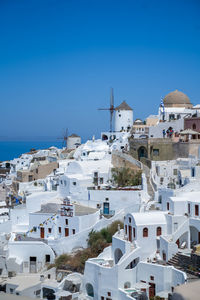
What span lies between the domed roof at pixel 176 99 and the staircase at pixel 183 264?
90.1 feet

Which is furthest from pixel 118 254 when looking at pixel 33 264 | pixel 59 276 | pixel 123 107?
pixel 123 107

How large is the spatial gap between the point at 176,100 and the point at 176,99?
0.16 metres

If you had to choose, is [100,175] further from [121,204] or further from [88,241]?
[88,241]

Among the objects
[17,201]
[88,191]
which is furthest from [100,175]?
[17,201]

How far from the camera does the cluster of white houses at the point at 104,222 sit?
17750 millimetres

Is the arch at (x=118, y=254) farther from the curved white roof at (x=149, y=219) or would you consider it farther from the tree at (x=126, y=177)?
the tree at (x=126, y=177)

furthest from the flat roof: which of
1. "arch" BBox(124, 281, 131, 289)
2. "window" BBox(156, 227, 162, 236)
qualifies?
"window" BBox(156, 227, 162, 236)

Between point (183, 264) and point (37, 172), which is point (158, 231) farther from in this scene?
point (37, 172)

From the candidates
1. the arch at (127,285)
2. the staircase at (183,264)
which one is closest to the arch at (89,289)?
the arch at (127,285)

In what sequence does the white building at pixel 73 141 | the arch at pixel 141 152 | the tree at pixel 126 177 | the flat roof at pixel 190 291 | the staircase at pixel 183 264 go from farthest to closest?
the white building at pixel 73 141 → the arch at pixel 141 152 → the tree at pixel 126 177 → the staircase at pixel 183 264 → the flat roof at pixel 190 291

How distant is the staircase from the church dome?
89.8 ft

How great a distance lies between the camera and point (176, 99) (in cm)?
4325

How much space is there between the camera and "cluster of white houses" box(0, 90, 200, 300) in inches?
699

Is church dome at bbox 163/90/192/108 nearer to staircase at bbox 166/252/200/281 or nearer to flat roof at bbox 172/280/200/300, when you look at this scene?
staircase at bbox 166/252/200/281
